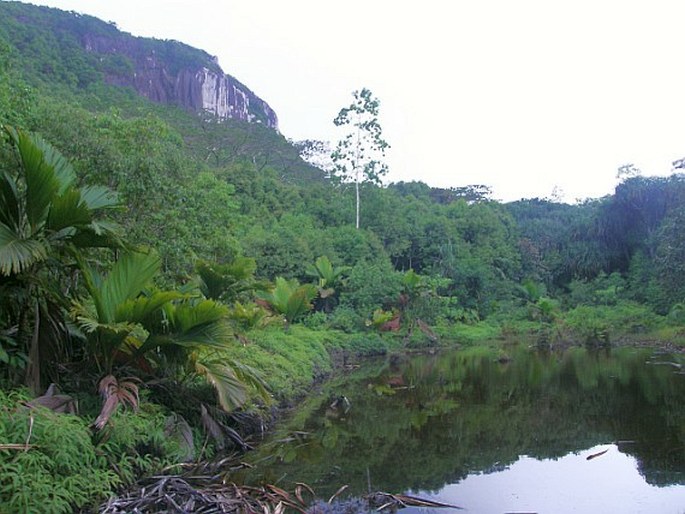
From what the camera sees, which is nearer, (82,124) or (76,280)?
(76,280)

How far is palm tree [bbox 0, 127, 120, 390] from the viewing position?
6.15 m

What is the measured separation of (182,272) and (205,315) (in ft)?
15.6

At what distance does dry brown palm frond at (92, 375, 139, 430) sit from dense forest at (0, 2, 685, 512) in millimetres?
27

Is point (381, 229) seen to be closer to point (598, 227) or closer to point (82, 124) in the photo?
point (598, 227)

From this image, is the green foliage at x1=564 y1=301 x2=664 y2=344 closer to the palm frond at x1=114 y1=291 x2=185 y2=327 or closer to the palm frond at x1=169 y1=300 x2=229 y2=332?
the palm frond at x1=169 y1=300 x2=229 y2=332

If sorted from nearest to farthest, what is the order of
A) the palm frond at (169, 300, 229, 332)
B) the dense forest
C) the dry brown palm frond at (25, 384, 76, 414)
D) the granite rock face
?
1. the dry brown palm frond at (25, 384, 76, 414)
2. the dense forest
3. the palm frond at (169, 300, 229, 332)
4. the granite rock face

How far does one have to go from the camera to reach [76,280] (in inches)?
334

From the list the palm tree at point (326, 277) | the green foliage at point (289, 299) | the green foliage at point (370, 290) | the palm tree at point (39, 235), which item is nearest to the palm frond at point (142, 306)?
the palm tree at point (39, 235)

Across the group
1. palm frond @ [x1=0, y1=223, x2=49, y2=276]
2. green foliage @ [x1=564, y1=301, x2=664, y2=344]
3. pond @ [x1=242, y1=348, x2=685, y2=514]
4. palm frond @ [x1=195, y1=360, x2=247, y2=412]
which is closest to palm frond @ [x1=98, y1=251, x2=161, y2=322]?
palm frond @ [x1=0, y1=223, x2=49, y2=276]

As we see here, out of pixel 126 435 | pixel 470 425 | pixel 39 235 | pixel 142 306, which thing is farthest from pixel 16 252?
pixel 470 425

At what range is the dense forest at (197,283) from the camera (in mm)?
6367

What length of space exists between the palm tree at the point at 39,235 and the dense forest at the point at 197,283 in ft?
0.07

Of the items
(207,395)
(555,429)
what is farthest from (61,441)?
(555,429)

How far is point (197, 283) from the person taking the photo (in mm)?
11594
